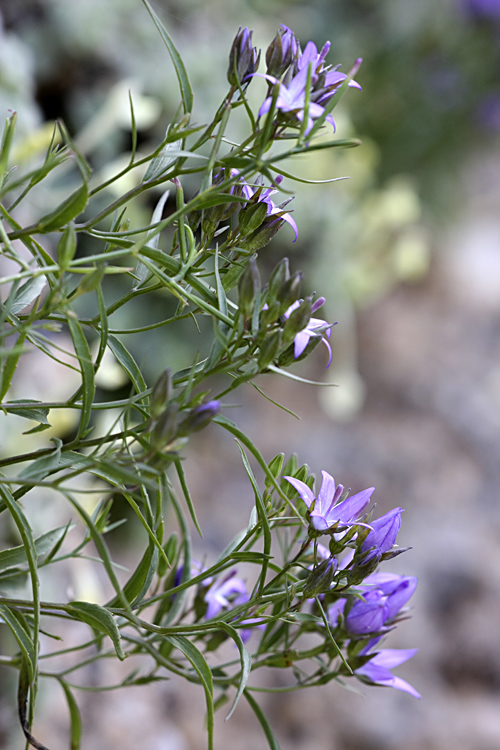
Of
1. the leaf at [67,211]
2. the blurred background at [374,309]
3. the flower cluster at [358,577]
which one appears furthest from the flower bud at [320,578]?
the blurred background at [374,309]

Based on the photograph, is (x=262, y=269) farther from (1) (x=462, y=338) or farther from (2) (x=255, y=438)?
(1) (x=462, y=338)

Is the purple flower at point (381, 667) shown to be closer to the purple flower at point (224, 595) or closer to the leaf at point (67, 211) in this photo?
the purple flower at point (224, 595)

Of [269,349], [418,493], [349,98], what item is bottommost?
[269,349]

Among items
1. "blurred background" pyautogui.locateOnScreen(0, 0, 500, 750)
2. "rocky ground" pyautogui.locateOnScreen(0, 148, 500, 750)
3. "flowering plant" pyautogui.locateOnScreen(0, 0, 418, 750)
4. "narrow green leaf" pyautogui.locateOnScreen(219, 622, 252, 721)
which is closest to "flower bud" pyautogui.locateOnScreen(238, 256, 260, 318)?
"flowering plant" pyautogui.locateOnScreen(0, 0, 418, 750)

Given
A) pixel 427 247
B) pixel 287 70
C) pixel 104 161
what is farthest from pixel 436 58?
pixel 287 70

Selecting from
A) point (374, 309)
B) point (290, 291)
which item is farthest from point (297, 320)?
point (374, 309)

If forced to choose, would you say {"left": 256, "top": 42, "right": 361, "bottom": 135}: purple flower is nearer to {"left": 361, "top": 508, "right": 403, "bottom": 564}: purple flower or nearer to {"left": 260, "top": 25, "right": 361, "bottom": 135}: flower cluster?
{"left": 260, "top": 25, "right": 361, "bottom": 135}: flower cluster

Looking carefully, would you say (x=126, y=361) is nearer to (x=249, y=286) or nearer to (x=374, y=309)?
(x=249, y=286)
